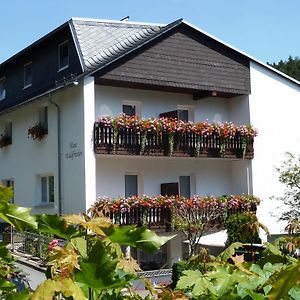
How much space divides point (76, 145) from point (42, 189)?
13.3 feet

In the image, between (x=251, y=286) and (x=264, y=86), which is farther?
(x=264, y=86)

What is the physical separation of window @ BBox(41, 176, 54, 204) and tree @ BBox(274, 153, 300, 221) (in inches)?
338

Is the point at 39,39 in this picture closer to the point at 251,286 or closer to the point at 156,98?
the point at 156,98

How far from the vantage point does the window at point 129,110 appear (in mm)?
20562

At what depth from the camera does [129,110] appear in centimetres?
2072

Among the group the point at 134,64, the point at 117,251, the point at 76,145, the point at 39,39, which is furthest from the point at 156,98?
the point at 117,251

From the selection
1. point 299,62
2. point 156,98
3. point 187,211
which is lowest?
point 187,211

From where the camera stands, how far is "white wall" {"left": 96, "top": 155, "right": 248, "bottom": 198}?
20000 mm

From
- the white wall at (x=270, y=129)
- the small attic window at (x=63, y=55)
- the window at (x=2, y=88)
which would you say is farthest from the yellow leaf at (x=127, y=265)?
the window at (x=2, y=88)

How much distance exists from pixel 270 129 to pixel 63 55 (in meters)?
8.73

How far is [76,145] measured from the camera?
18.9 metres

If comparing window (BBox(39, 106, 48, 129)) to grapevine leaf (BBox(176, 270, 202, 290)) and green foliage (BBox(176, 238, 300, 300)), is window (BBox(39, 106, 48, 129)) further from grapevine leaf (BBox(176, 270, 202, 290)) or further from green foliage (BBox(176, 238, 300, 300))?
grapevine leaf (BBox(176, 270, 202, 290))

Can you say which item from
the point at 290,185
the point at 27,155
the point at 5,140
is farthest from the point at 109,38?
the point at 290,185

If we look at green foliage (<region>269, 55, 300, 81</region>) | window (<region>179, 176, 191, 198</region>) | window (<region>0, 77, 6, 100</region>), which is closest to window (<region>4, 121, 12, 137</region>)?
window (<region>0, 77, 6, 100</region>)
